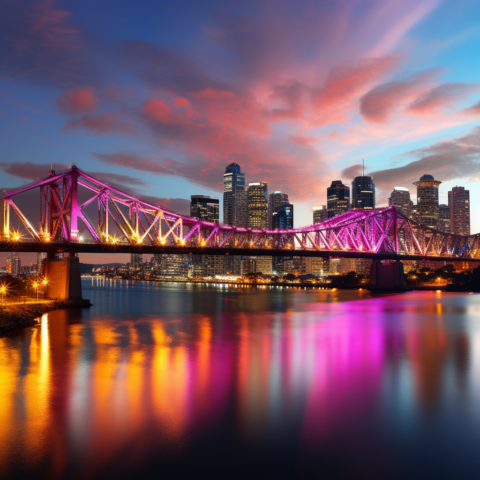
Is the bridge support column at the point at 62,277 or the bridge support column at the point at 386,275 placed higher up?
the bridge support column at the point at 62,277

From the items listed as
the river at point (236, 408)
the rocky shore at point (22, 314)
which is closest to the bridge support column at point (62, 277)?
the rocky shore at point (22, 314)

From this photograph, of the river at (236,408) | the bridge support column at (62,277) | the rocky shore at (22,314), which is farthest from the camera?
the bridge support column at (62,277)

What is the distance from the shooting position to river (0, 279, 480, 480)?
431 inches

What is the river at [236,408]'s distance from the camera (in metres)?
11.0

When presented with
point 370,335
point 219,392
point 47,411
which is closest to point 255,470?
point 219,392

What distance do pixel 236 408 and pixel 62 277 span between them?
42713 mm

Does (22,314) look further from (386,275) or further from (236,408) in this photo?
(386,275)

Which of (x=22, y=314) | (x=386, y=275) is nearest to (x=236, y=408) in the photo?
(x=22, y=314)

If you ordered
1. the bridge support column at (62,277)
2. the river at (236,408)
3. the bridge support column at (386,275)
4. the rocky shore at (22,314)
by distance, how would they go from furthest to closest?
the bridge support column at (386,275) → the bridge support column at (62,277) → the rocky shore at (22,314) → the river at (236,408)

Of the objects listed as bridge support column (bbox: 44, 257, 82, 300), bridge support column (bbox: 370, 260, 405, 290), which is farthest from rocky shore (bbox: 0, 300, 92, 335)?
bridge support column (bbox: 370, 260, 405, 290)

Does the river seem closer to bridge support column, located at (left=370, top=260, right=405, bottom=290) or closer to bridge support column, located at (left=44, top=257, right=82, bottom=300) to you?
bridge support column, located at (left=44, top=257, right=82, bottom=300)

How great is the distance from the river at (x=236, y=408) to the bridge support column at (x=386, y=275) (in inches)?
3044

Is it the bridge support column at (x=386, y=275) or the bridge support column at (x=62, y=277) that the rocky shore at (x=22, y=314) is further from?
the bridge support column at (x=386, y=275)

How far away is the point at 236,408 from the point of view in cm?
1518
